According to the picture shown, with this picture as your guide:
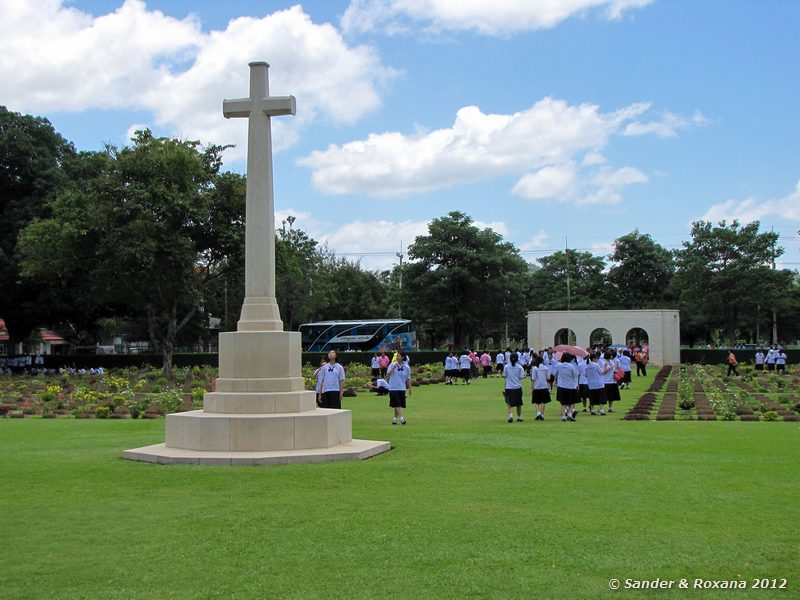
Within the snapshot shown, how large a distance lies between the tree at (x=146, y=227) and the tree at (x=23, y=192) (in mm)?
3701

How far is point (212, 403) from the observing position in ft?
39.3

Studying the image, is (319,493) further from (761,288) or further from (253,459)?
(761,288)

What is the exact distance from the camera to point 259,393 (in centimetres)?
1194

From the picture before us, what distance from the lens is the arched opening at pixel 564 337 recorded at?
5116cm

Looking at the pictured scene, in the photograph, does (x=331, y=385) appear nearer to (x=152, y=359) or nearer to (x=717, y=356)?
(x=152, y=359)

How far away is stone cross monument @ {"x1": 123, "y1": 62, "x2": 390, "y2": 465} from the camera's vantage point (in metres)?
11.2

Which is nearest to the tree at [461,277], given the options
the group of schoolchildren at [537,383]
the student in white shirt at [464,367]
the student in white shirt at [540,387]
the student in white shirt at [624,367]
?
the student in white shirt at [464,367]

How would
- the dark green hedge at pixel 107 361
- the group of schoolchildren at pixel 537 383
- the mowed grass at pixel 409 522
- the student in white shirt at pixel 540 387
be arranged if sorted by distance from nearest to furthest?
the mowed grass at pixel 409 522, the group of schoolchildren at pixel 537 383, the student in white shirt at pixel 540 387, the dark green hedge at pixel 107 361

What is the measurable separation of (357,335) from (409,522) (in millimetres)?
51437

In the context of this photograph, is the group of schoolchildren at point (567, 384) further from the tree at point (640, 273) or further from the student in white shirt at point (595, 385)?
the tree at point (640, 273)

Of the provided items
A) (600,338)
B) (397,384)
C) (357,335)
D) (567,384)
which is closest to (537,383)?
(567,384)

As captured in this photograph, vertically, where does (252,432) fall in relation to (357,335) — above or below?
below

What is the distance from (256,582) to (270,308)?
7.30m

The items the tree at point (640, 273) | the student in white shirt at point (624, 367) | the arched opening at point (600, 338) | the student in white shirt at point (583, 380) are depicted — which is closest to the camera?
the student in white shirt at point (583, 380)
